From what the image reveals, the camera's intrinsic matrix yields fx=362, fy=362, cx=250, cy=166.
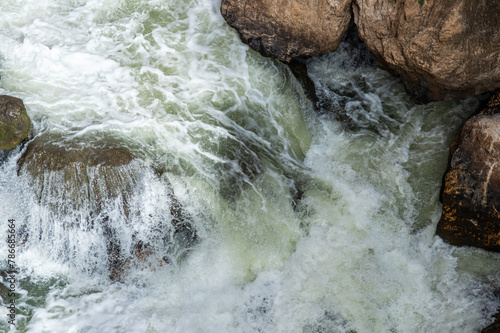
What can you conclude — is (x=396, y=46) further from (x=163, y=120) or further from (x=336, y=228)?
(x=163, y=120)

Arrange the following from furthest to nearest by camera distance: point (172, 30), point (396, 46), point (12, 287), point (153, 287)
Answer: point (172, 30) → point (396, 46) → point (153, 287) → point (12, 287)

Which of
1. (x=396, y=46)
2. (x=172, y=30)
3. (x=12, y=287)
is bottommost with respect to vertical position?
(x=12, y=287)

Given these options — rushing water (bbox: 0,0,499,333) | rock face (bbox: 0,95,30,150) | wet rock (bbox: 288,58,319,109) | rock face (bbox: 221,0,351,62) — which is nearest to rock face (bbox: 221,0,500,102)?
rock face (bbox: 221,0,351,62)

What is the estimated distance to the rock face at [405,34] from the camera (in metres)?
4.45

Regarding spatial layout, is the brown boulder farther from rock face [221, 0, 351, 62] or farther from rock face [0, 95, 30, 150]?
rock face [0, 95, 30, 150]

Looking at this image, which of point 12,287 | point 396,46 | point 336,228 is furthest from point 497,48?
point 12,287

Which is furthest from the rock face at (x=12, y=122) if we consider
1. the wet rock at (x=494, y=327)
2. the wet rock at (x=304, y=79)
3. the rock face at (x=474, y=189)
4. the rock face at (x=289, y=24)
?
the wet rock at (x=494, y=327)

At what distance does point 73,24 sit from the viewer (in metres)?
5.90

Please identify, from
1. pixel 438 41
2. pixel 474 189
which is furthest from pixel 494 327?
pixel 438 41

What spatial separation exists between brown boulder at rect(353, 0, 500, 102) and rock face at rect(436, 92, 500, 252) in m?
0.62

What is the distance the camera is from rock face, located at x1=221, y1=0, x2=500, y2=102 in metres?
4.45

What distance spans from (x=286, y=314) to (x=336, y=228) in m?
1.26

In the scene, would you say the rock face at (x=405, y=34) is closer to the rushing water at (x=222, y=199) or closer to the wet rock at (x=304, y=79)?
the wet rock at (x=304, y=79)

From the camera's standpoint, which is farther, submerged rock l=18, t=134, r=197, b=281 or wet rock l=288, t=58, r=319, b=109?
wet rock l=288, t=58, r=319, b=109
